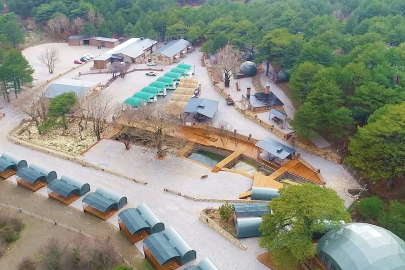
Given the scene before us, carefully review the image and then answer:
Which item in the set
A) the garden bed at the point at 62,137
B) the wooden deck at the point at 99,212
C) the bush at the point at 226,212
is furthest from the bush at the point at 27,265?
the garden bed at the point at 62,137

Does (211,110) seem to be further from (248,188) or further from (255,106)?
(248,188)

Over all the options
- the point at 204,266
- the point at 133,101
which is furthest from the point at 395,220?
the point at 133,101

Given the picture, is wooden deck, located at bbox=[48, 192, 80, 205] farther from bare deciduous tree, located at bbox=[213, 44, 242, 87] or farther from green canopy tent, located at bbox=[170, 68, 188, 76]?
green canopy tent, located at bbox=[170, 68, 188, 76]

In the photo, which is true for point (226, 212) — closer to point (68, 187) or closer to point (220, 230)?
point (220, 230)

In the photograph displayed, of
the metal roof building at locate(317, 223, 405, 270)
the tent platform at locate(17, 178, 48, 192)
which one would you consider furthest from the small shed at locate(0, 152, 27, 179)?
the metal roof building at locate(317, 223, 405, 270)

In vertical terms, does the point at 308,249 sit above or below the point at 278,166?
above

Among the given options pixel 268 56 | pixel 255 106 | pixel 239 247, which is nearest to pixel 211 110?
pixel 255 106
